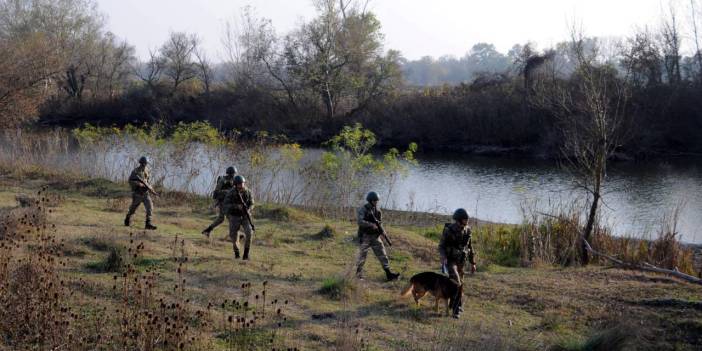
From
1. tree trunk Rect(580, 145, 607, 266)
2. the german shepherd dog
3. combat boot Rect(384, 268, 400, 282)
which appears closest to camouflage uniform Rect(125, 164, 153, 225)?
combat boot Rect(384, 268, 400, 282)

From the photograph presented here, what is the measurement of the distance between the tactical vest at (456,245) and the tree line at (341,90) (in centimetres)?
3566

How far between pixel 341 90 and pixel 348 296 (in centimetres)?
4791

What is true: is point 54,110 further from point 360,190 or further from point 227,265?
point 227,265

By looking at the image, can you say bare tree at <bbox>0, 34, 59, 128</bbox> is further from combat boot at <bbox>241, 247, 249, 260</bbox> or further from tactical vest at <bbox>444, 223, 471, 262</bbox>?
tactical vest at <bbox>444, 223, 471, 262</bbox>

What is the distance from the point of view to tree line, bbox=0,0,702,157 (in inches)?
1828

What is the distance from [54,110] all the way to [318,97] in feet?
90.6

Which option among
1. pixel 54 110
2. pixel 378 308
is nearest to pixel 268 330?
pixel 378 308

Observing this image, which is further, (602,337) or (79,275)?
(79,275)

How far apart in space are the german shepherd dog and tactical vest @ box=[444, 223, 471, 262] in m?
0.47

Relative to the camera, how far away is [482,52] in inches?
7815

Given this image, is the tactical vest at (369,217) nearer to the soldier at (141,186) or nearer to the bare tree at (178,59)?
the soldier at (141,186)

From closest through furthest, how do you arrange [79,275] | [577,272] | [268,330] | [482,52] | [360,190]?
[268,330] < [79,275] < [577,272] < [360,190] < [482,52]

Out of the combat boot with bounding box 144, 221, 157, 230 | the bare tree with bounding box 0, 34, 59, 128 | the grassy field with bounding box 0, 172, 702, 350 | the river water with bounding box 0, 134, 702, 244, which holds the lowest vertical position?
the grassy field with bounding box 0, 172, 702, 350

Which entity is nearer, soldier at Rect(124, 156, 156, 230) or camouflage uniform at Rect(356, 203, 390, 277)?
camouflage uniform at Rect(356, 203, 390, 277)
